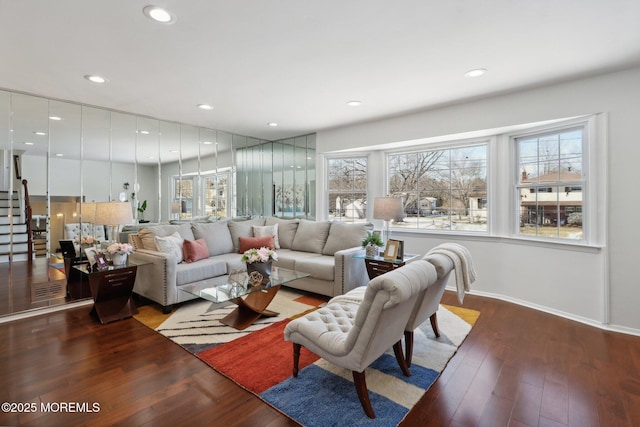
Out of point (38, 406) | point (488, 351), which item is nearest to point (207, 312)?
point (38, 406)

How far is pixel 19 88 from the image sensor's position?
3266mm

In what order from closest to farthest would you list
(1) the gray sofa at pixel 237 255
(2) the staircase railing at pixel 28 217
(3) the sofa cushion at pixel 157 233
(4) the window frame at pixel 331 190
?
1. (1) the gray sofa at pixel 237 255
2. (2) the staircase railing at pixel 28 217
3. (3) the sofa cushion at pixel 157 233
4. (4) the window frame at pixel 331 190

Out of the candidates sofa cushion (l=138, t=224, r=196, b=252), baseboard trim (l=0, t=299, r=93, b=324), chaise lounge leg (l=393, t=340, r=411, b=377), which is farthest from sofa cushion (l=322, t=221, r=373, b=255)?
baseboard trim (l=0, t=299, r=93, b=324)

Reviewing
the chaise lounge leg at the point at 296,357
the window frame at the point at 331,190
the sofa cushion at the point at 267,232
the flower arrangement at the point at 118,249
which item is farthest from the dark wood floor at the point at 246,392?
the window frame at the point at 331,190

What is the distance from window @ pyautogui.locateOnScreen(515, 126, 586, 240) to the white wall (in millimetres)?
268

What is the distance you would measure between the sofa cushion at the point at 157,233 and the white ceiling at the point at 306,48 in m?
1.57

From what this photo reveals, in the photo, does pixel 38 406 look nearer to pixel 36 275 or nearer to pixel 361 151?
pixel 36 275

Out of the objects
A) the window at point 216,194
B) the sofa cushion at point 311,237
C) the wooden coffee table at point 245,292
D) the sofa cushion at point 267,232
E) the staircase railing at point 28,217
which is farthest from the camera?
the window at point 216,194

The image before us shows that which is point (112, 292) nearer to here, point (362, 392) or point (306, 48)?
point (362, 392)

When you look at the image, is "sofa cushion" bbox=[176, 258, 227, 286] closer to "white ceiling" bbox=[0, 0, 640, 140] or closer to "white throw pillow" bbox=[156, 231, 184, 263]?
"white throw pillow" bbox=[156, 231, 184, 263]

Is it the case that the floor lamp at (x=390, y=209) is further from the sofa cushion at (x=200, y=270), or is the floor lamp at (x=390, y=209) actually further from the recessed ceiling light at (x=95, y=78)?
the recessed ceiling light at (x=95, y=78)

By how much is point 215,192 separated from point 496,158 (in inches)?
177

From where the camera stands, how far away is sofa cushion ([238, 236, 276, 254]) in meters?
4.56

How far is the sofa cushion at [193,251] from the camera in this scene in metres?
3.92
